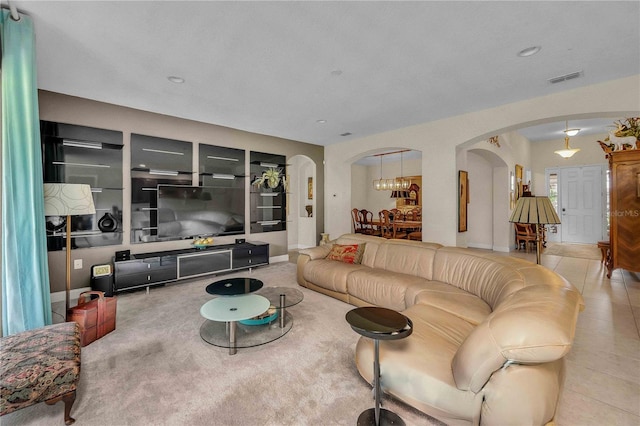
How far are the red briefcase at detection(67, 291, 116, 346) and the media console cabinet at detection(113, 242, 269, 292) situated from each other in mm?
1107

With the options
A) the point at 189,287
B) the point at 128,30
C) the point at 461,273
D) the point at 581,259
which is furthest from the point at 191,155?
the point at 581,259

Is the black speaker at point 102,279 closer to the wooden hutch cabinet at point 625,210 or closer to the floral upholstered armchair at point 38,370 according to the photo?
the floral upholstered armchair at point 38,370

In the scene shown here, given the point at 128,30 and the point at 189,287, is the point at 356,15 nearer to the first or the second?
the point at 128,30

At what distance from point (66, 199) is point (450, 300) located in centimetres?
373

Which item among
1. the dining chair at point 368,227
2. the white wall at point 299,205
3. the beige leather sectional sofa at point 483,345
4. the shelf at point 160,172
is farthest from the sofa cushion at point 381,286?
the white wall at point 299,205

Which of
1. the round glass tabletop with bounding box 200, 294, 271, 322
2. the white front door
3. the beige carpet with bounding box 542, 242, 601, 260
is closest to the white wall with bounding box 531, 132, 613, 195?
the white front door

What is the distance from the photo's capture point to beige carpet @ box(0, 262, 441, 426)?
1.68 meters

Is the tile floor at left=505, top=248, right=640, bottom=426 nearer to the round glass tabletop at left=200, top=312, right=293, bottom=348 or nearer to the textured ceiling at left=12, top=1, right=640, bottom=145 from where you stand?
the round glass tabletop at left=200, top=312, right=293, bottom=348

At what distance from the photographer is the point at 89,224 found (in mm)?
3869

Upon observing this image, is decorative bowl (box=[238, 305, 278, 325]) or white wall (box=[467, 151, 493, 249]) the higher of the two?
white wall (box=[467, 151, 493, 249])

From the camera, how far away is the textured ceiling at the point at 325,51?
2113 mm

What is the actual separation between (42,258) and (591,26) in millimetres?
4990

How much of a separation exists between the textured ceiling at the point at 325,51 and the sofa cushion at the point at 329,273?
2339 millimetres

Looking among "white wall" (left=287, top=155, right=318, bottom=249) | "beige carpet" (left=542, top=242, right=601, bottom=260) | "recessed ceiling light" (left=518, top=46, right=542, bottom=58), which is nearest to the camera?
"recessed ceiling light" (left=518, top=46, right=542, bottom=58)
